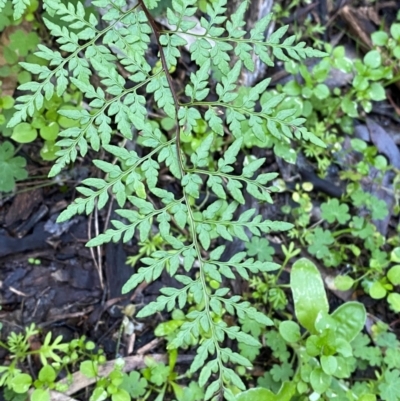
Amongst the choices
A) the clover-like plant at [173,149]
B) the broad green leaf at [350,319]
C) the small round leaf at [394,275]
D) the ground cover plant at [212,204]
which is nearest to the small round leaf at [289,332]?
the ground cover plant at [212,204]

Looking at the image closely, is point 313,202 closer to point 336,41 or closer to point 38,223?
point 336,41

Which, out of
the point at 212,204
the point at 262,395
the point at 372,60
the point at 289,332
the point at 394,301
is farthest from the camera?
the point at 372,60

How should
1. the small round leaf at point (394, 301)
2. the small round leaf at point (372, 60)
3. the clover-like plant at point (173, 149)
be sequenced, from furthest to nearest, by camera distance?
the small round leaf at point (372, 60), the small round leaf at point (394, 301), the clover-like plant at point (173, 149)

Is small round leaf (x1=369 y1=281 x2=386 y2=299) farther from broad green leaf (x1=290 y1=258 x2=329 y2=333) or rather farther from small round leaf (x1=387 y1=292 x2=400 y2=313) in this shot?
broad green leaf (x1=290 y1=258 x2=329 y2=333)

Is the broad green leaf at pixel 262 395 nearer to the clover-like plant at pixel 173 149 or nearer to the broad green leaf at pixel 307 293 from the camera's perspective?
the broad green leaf at pixel 307 293

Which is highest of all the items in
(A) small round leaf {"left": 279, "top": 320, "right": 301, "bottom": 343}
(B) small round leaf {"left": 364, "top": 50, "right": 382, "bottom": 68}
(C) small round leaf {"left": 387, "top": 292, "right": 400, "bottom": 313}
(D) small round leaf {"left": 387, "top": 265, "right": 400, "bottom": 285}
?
(B) small round leaf {"left": 364, "top": 50, "right": 382, "bottom": 68}

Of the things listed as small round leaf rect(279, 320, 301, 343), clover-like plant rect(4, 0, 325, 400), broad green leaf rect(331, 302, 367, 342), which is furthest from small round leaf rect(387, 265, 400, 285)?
clover-like plant rect(4, 0, 325, 400)

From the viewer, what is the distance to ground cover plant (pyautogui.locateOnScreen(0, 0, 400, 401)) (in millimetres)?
1596

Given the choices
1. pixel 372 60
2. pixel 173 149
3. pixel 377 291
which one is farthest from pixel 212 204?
pixel 372 60

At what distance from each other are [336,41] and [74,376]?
2.42 metres

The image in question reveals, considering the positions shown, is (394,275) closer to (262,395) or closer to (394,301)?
(394,301)

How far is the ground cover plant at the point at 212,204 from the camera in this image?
1.60 meters

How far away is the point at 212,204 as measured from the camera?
1620mm

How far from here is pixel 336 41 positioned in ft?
10.3
